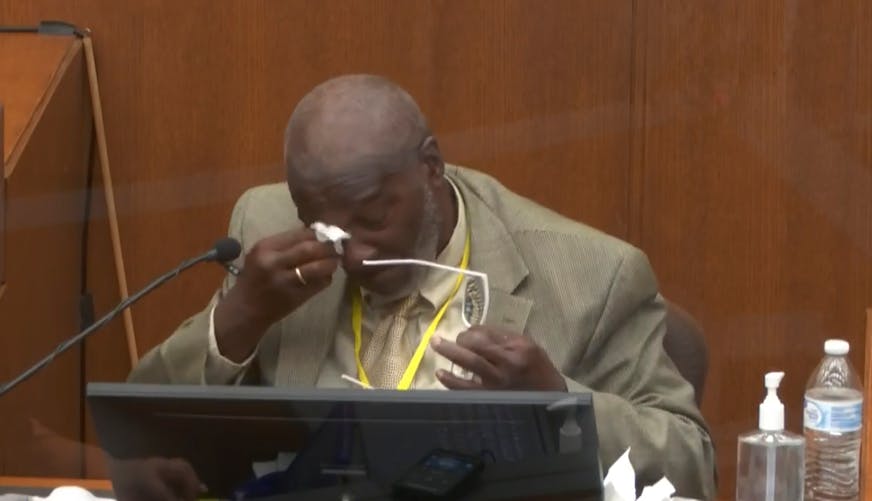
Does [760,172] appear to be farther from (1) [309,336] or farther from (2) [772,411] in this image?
(2) [772,411]

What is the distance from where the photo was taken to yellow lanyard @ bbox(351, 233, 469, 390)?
222cm

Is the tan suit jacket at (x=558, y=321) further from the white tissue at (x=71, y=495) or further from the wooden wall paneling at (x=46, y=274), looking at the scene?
the wooden wall paneling at (x=46, y=274)

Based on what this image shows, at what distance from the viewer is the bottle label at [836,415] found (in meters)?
1.98

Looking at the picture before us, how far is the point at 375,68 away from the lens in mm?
3553

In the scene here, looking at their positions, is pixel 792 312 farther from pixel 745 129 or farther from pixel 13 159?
pixel 13 159

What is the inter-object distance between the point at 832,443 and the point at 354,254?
2.16ft

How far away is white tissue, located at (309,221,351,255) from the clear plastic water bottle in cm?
63

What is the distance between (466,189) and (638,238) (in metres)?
1.22

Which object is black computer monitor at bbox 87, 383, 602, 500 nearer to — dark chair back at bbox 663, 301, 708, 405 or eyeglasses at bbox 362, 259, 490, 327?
eyeglasses at bbox 362, 259, 490, 327

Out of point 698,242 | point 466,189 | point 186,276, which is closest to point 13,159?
point 186,276

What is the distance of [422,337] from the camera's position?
2277 millimetres

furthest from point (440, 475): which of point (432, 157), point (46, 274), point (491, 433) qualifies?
point (46, 274)

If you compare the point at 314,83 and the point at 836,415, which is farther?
the point at 314,83

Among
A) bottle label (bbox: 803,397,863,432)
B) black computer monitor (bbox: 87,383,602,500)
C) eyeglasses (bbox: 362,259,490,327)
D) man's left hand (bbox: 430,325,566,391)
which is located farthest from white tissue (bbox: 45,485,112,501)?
bottle label (bbox: 803,397,863,432)
